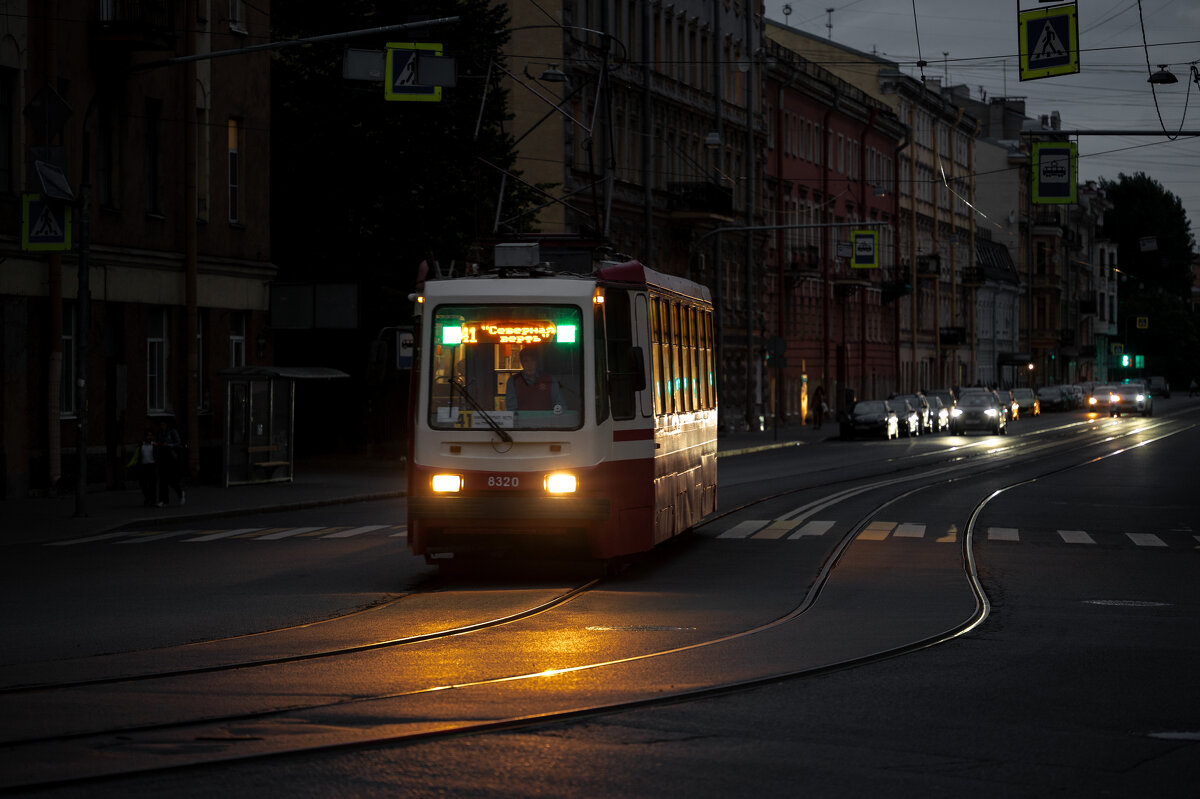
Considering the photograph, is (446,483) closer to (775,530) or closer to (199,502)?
(775,530)

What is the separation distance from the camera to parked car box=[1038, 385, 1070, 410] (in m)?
114

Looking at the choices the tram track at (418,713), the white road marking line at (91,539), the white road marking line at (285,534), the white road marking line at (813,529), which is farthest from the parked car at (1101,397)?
the tram track at (418,713)

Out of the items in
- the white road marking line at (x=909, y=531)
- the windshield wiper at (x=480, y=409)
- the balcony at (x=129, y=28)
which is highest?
the balcony at (x=129, y=28)

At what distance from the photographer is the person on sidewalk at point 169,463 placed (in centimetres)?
2856

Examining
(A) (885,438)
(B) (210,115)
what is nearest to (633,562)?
(B) (210,115)

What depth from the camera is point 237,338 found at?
38094 mm

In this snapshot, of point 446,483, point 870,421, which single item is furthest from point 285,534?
point 870,421

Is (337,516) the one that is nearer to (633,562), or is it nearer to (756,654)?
(633,562)

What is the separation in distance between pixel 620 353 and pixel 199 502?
14.3 meters

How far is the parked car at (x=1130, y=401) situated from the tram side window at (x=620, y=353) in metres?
86.1

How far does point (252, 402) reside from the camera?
109 feet

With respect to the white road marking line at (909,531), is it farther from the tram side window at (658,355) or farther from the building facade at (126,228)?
the building facade at (126,228)

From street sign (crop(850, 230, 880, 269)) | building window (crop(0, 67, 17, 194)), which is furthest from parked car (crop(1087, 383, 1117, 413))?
building window (crop(0, 67, 17, 194))

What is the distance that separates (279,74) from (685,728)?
3633 centimetres
